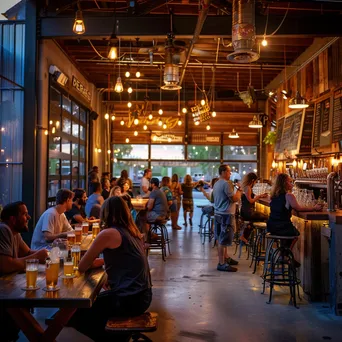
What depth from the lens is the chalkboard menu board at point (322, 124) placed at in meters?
8.83

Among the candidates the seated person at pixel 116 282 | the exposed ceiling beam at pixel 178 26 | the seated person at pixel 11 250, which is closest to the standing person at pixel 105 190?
the exposed ceiling beam at pixel 178 26

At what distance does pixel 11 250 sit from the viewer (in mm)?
3734

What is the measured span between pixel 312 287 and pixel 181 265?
264 centimetres

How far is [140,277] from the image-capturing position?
141 inches

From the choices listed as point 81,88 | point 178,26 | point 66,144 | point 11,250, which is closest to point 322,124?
point 178,26

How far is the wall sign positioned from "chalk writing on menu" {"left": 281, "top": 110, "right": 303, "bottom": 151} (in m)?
5.26

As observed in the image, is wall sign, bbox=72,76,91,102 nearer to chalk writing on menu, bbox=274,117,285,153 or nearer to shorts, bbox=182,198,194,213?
shorts, bbox=182,198,194,213

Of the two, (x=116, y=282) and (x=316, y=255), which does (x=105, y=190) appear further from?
(x=116, y=282)

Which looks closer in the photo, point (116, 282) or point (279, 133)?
point (116, 282)

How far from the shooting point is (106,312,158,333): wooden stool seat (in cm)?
326

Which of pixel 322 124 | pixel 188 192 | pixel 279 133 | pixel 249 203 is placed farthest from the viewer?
pixel 188 192

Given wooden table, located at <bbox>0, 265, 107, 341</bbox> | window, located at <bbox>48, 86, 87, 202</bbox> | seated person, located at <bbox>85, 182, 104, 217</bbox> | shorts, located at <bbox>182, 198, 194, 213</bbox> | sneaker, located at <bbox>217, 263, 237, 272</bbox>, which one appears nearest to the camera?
wooden table, located at <bbox>0, 265, 107, 341</bbox>

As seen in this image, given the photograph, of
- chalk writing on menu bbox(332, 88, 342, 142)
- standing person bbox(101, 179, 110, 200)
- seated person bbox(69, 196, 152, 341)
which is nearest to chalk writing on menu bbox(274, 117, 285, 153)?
chalk writing on menu bbox(332, 88, 342, 142)

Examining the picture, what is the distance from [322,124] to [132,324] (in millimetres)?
7019
